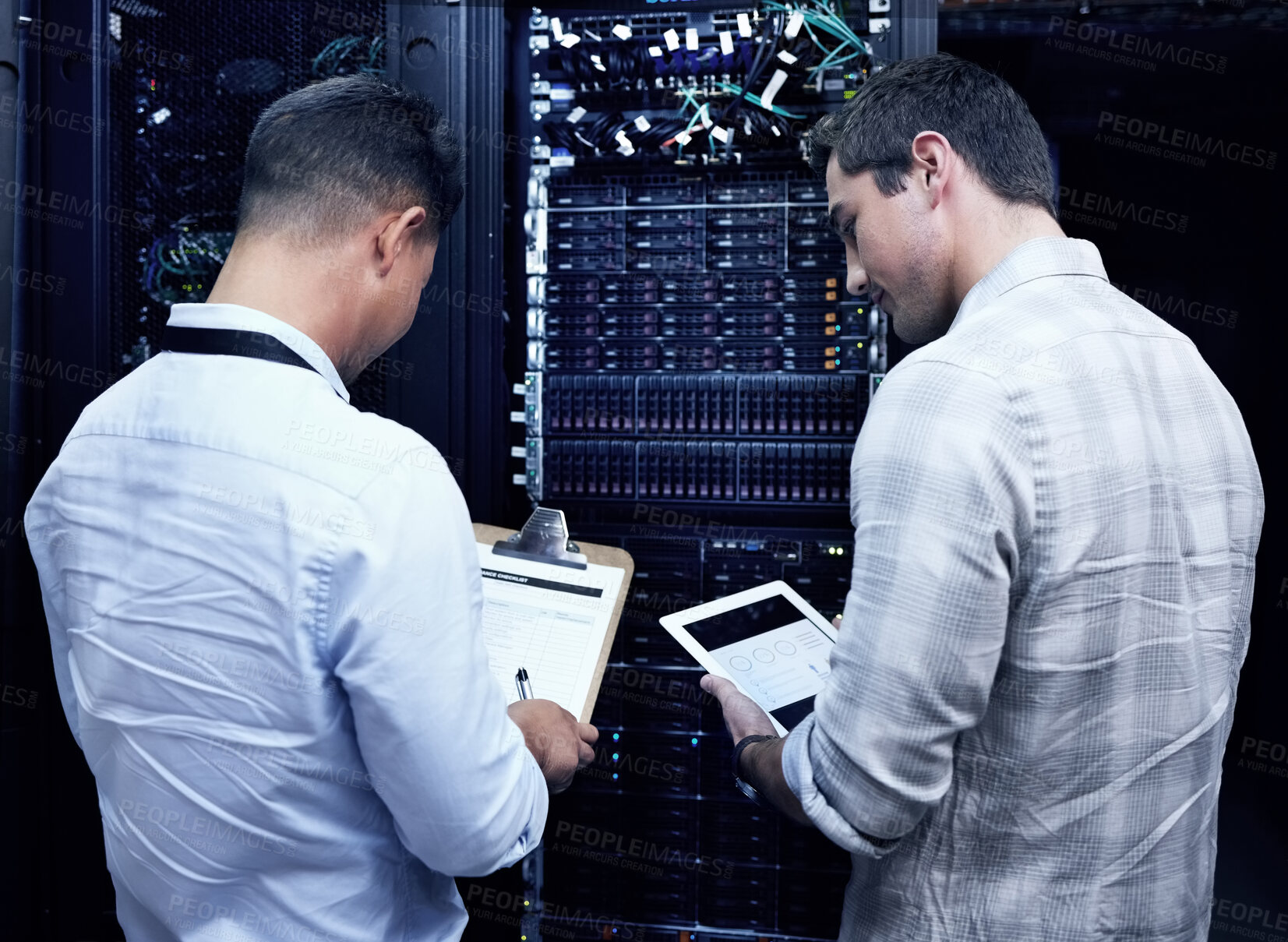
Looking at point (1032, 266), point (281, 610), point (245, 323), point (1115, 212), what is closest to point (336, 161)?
point (245, 323)

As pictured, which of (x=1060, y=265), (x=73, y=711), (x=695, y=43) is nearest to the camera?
(x=1060, y=265)

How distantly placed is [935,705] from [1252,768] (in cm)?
254

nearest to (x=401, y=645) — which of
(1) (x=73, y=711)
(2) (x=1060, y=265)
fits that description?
(1) (x=73, y=711)

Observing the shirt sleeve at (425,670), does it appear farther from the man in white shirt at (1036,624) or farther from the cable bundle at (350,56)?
the cable bundle at (350,56)

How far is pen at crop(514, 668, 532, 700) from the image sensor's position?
164cm

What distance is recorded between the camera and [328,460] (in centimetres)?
95

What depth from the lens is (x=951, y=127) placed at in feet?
4.23

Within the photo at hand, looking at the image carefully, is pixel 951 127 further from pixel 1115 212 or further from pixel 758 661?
pixel 1115 212

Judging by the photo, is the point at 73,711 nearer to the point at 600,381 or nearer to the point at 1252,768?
the point at 600,381

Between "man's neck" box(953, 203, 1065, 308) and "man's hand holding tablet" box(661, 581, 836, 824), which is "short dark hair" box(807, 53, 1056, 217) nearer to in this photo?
"man's neck" box(953, 203, 1065, 308)

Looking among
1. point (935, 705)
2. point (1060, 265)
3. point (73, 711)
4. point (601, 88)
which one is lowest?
point (73, 711)

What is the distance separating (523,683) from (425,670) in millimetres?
708

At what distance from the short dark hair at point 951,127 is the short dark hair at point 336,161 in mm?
701

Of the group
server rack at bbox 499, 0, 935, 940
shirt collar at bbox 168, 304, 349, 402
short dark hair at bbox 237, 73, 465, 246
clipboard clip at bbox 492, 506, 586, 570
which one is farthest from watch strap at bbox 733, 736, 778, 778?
short dark hair at bbox 237, 73, 465, 246
